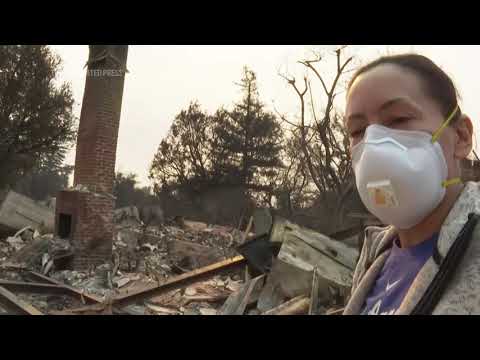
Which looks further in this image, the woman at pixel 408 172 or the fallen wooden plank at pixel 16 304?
the fallen wooden plank at pixel 16 304

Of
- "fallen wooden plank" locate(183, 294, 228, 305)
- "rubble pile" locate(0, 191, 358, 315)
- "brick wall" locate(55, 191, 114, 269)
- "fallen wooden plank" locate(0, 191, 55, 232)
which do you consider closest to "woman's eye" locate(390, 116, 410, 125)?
"rubble pile" locate(0, 191, 358, 315)

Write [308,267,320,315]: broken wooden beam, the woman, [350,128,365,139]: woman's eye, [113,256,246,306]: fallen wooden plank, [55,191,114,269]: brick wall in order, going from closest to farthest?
the woman → [350,128,365,139]: woman's eye → [308,267,320,315]: broken wooden beam → [113,256,246,306]: fallen wooden plank → [55,191,114,269]: brick wall

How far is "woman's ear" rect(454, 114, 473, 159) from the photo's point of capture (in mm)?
1238

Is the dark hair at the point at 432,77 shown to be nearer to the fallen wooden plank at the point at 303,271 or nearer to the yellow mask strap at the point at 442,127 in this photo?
the yellow mask strap at the point at 442,127

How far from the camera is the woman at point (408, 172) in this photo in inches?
43.0

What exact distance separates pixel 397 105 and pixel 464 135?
269 millimetres

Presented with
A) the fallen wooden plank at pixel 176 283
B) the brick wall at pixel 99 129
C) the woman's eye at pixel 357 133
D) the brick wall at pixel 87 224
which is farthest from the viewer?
the brick wall at pixel 99 129

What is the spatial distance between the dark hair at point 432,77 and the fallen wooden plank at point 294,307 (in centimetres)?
498

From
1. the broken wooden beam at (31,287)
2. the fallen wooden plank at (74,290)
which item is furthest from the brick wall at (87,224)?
the broken wooden beam at (31,287)

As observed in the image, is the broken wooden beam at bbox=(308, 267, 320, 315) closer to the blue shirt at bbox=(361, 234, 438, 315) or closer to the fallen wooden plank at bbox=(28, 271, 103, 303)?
the fallen wooden plank at bbox=(28, 271, 103, 303)

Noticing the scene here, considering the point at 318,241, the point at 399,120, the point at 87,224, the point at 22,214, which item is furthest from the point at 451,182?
the point at 22,214

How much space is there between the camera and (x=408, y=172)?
1.36 meters

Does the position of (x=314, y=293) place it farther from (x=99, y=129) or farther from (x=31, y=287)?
(x=99, y=129)
